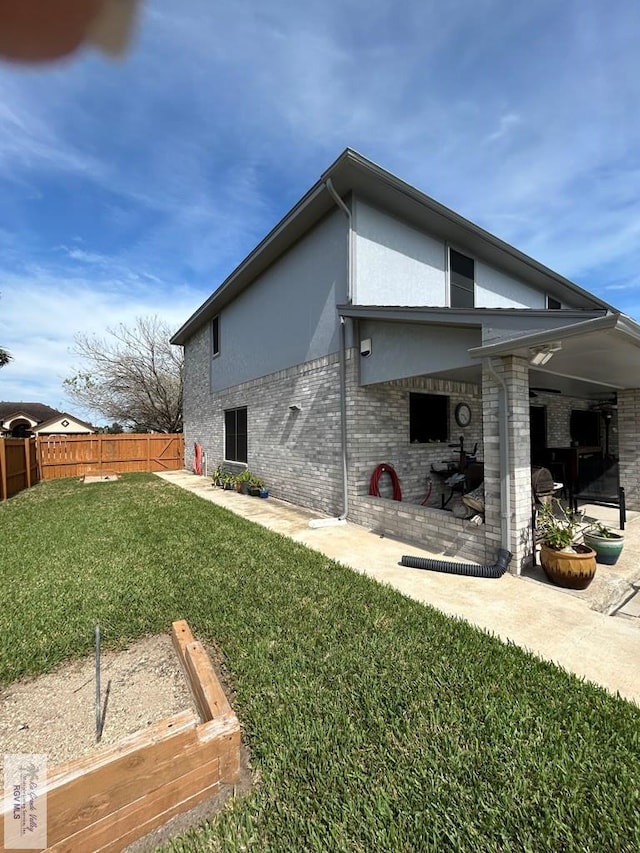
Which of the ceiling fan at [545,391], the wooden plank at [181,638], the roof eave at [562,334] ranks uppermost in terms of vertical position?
the roof eave at [562,334]

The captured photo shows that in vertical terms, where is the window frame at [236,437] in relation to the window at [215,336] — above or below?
below

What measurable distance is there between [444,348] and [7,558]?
6.46 m

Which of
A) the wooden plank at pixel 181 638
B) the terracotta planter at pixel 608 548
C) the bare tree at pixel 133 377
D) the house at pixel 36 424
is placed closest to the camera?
the wooden plank at pixel 181 638

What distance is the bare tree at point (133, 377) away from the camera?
21703 mm

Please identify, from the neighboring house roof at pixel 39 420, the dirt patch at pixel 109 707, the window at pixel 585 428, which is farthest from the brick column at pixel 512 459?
the neighboring house roof at pixel 39 420

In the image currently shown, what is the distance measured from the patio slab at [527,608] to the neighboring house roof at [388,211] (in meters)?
3.73

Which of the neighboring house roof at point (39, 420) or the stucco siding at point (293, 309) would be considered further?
the neighboring house roof at point (39, 420)

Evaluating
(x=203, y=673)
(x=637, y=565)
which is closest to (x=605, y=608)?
(x=637, y=565)

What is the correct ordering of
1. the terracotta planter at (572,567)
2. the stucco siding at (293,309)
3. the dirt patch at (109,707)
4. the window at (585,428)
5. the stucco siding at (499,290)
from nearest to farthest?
the dirt patch at (109,707), the terracotta planter at (572,567), the stucco siding at (293,309), the stucco siding at (499,290), the window at (585,428)

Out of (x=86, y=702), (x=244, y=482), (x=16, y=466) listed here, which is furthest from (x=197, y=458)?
(x=86, y=702)

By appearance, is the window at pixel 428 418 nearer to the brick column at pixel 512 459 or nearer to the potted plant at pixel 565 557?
the brick column at pixel 512 459

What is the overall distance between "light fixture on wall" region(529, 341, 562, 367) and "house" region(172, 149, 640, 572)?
2 cm

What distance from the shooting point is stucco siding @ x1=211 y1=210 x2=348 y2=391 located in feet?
23.6

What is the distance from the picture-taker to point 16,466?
11.4 meters
